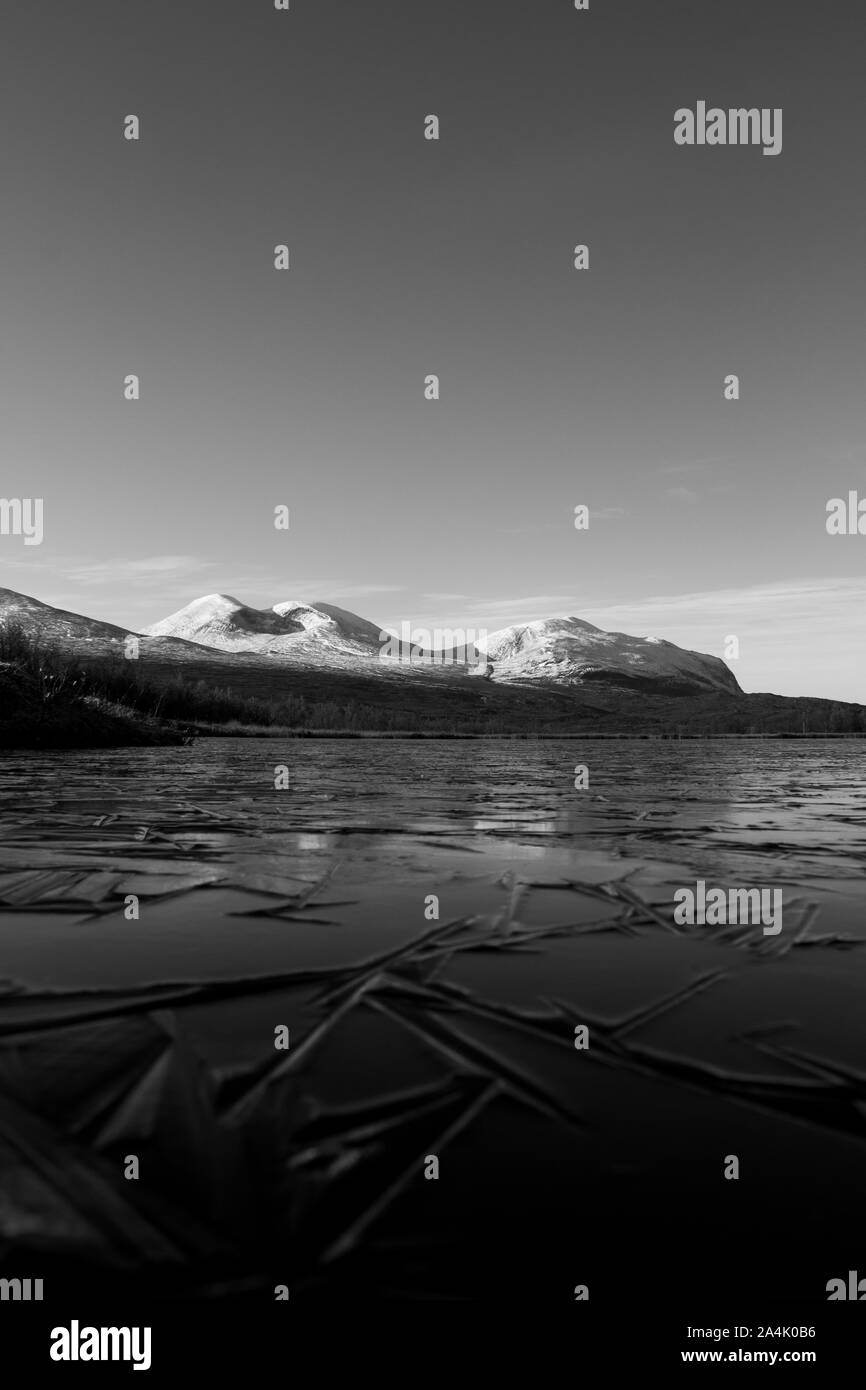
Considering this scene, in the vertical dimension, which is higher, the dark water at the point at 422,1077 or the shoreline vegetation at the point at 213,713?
the shoreline vegetation at the point at 213,713

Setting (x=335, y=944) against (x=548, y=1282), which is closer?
(x=548, y=1282)

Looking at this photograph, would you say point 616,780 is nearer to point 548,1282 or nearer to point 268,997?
point 268,997

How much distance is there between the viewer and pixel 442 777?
60.7 feet

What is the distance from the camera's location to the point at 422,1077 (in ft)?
9.41

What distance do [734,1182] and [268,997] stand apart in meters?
2.06

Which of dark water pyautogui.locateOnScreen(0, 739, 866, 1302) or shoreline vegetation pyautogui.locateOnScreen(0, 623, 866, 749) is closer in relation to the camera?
dark water pyautogui.locateOnScreen(0, 739, 866, 1302)

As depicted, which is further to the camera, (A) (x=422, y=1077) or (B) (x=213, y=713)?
(B) (x=213, y=713)

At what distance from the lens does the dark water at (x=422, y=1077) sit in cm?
200

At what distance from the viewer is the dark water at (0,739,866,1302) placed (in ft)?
6.57

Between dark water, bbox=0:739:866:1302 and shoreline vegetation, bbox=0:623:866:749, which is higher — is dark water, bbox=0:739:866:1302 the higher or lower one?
the lower one

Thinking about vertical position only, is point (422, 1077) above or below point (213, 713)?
below

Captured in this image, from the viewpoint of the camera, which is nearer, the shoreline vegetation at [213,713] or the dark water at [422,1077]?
the dark water at [422,1077]

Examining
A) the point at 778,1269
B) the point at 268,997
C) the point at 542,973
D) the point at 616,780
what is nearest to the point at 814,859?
the point at 542,973
